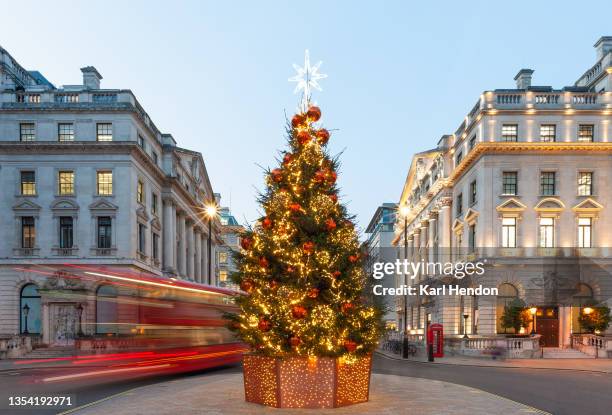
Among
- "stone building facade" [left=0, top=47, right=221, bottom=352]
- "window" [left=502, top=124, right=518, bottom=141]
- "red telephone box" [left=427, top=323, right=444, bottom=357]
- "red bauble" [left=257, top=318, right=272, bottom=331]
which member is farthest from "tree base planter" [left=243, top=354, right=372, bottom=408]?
"window" [left=502, top=124, right=518, bottom=141]

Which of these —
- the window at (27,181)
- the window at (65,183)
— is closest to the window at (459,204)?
the window at (65,183)

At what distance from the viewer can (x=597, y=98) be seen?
1734 inches

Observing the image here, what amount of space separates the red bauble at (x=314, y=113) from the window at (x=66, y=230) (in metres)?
34.8

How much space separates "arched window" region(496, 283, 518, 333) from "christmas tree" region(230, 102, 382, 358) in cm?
3256

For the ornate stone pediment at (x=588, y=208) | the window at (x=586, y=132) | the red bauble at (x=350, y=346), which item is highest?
the window at (x=586, y=132)

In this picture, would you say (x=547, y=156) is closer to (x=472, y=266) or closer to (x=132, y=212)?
(x=472, y=266)

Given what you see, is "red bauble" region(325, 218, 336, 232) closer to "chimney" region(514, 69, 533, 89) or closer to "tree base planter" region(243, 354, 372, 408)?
"tree base planter" region(243, 354, 372, 408)

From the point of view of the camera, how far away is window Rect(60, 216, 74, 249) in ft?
145

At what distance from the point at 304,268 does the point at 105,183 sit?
34500 mm

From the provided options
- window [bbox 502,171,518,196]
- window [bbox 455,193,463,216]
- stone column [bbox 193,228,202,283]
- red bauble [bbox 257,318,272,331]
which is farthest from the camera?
stone column [bbox 193,228,202,283]

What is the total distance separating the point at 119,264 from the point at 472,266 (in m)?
27.7

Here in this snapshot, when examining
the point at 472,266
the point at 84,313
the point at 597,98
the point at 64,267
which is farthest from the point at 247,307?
the point at 597,98

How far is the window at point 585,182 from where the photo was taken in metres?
44.2

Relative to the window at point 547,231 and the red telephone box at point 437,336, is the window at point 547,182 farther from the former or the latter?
the red telephone box at point 437,336
